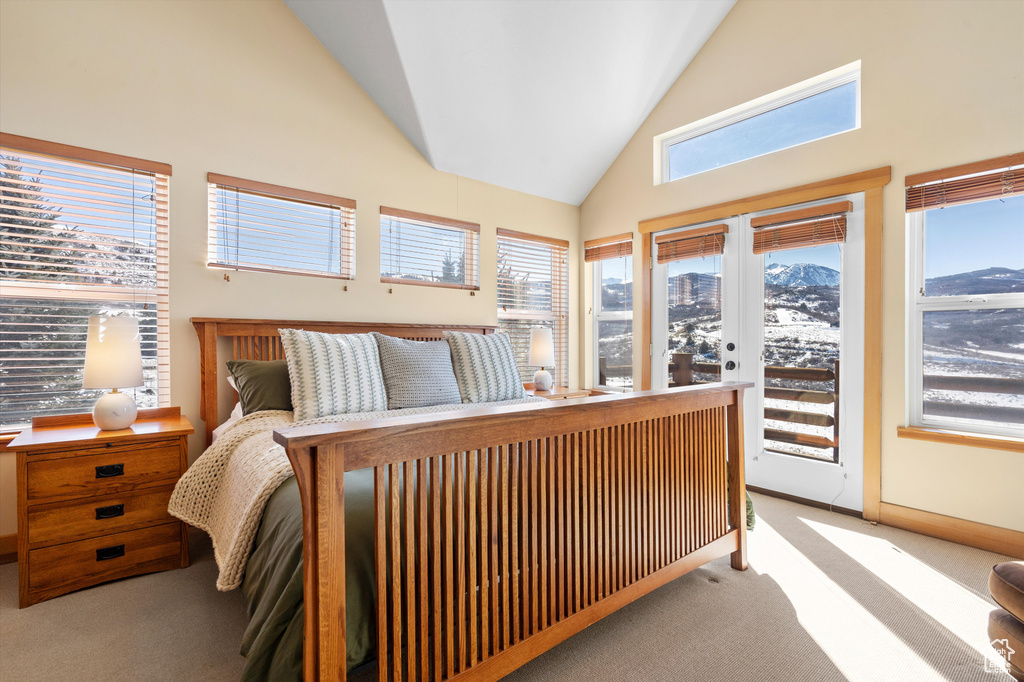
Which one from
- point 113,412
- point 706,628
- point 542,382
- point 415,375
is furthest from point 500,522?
point 542,382

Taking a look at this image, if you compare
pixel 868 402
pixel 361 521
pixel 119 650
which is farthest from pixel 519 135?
pixel 119 650

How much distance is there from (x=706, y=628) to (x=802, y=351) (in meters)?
2.09

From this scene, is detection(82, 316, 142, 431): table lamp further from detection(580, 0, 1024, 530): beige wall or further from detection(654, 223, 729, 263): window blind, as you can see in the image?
detection(580, 0, 1024, 530): beige wall

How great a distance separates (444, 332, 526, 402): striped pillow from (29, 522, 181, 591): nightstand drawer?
1574 millimetres

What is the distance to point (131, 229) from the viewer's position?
250 centimetres

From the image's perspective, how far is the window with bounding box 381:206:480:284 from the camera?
339cm

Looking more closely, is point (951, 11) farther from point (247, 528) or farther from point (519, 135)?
point (247, 528)

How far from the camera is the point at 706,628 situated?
5.74 feet

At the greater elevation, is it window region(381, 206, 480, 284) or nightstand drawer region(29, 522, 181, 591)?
window region(381, 206, 480, 284)

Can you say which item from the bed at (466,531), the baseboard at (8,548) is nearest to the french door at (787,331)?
the bed at (466,531)

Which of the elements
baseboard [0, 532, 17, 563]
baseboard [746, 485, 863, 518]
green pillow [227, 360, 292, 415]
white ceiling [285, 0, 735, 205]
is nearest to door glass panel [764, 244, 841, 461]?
baseboard [746, 485, 863, 518]

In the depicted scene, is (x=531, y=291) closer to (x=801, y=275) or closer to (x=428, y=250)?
(x=428, y=250)

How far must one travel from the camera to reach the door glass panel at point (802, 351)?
3008 mm

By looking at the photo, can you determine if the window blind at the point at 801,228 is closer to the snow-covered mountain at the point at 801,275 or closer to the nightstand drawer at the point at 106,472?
the snow-covered mountain at the point at 801,275
